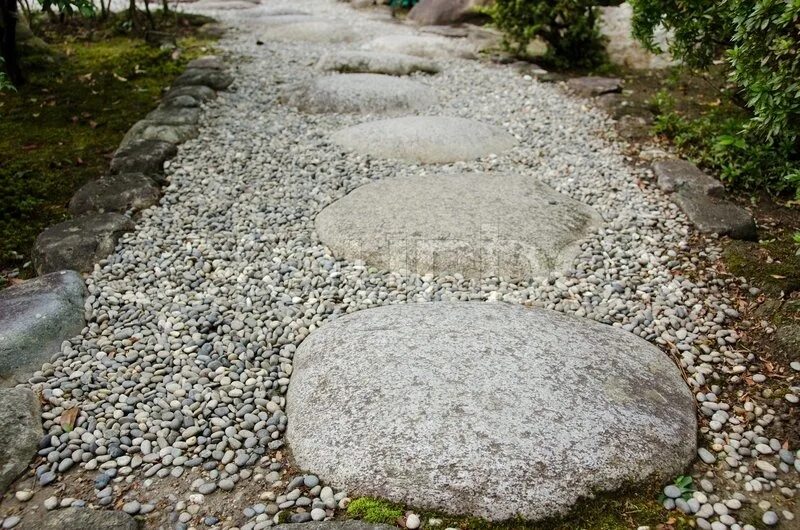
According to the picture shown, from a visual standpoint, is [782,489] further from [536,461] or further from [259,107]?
[259,107]

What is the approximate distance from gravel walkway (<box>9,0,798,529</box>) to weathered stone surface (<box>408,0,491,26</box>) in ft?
18.1

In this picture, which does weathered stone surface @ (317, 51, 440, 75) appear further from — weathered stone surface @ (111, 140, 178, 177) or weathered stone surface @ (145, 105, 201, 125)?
weathered stone surface @ (111, 140, 178, 177)

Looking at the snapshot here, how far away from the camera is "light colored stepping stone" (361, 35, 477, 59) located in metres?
8.61

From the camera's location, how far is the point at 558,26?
7.50m

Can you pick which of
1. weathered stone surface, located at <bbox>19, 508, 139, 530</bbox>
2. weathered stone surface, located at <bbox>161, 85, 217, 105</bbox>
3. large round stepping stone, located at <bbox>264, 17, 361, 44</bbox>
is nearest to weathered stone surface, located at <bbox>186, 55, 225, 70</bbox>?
weathered stone surface, located at <bbox>161, 85, 217, 105</bbox>

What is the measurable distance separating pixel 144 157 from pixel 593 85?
4.84 metres

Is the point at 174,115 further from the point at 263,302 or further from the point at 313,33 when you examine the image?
the point at 313,33

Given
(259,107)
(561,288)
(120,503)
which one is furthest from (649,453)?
(259,107)

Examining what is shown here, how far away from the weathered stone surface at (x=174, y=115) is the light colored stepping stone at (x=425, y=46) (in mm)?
3783

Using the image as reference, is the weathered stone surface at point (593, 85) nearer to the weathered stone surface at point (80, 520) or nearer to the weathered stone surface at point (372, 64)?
the weathered stone surface at point (372, 64)

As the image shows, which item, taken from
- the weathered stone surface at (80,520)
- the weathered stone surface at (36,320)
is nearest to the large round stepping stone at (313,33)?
the weathered stone surface at (36,320)

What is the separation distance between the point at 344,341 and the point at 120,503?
1.12 meters

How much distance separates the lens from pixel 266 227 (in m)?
4.07

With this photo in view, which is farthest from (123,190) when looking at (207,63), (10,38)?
(207,63)
